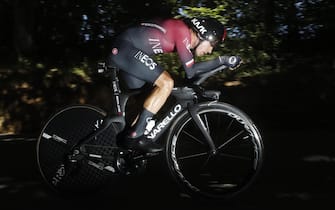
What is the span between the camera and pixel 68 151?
198 inches

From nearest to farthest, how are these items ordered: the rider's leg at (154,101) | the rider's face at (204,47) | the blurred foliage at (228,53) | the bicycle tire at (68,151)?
1. the rider's leg at (154,101)
2. the rider's face at (204,47)
3. the bicycle tire at (68,151)
4. the blurred foliage at (228,53)

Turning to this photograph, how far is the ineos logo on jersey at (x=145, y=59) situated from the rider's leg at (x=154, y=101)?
0.11 m

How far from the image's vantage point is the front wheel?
4.70 meters

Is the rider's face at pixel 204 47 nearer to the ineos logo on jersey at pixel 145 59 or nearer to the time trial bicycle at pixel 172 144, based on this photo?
the time trial bicycle at pixel 172 144

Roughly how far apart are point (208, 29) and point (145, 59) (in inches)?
22.7

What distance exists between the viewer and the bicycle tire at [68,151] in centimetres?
501

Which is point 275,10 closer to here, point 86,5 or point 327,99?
point 327,99

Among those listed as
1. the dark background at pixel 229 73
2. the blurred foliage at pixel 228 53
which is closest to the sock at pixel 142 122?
the dark background at pixel 229 73

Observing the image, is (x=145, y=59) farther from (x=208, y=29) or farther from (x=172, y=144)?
(x=172, y=144)

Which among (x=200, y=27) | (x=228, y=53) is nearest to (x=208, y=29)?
(x=200, y=27)

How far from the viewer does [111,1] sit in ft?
35.1

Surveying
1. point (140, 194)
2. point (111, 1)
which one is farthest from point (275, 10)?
point (140, 194)

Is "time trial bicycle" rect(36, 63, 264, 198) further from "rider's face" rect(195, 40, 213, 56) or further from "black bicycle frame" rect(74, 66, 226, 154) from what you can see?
"rider's face" rect(195, 40, 213, 56)

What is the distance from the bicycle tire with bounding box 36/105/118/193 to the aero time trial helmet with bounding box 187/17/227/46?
1084 millimetres
